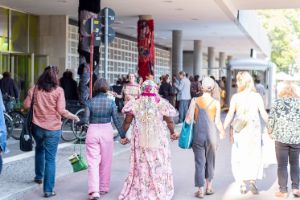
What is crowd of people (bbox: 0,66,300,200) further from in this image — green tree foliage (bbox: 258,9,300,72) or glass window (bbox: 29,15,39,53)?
green tree foliage (bbox: 258,9,300,72)

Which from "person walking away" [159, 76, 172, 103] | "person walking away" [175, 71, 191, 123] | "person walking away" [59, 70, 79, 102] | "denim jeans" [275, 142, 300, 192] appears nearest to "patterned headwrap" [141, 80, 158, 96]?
"denim jeans" [275, 142, 300, 192]

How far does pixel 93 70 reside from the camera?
15352mm

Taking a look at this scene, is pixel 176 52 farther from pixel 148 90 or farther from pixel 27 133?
pixel 148 90

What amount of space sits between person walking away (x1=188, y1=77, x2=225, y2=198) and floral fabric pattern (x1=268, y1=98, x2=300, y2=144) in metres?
0.79

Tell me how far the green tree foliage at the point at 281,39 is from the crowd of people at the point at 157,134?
264 feet

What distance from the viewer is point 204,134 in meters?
8.24

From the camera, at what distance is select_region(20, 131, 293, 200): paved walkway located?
8.41 m

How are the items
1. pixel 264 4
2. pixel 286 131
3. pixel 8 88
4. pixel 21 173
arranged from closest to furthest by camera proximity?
pixel 286 131, pixel 21 173, pixel 8 88, pixel 264 4

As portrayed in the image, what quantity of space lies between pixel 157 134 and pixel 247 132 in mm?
1549

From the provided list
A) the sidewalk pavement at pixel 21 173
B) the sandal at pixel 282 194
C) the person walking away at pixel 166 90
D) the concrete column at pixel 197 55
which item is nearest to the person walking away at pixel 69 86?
the person walking away at pixel 166 90

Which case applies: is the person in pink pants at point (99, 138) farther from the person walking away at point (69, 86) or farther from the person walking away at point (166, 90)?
the person walking away at point (166, 90)

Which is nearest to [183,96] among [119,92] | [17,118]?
[119,92]

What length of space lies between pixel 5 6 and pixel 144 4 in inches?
213

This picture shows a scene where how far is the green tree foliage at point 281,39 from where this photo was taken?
88062 mm
